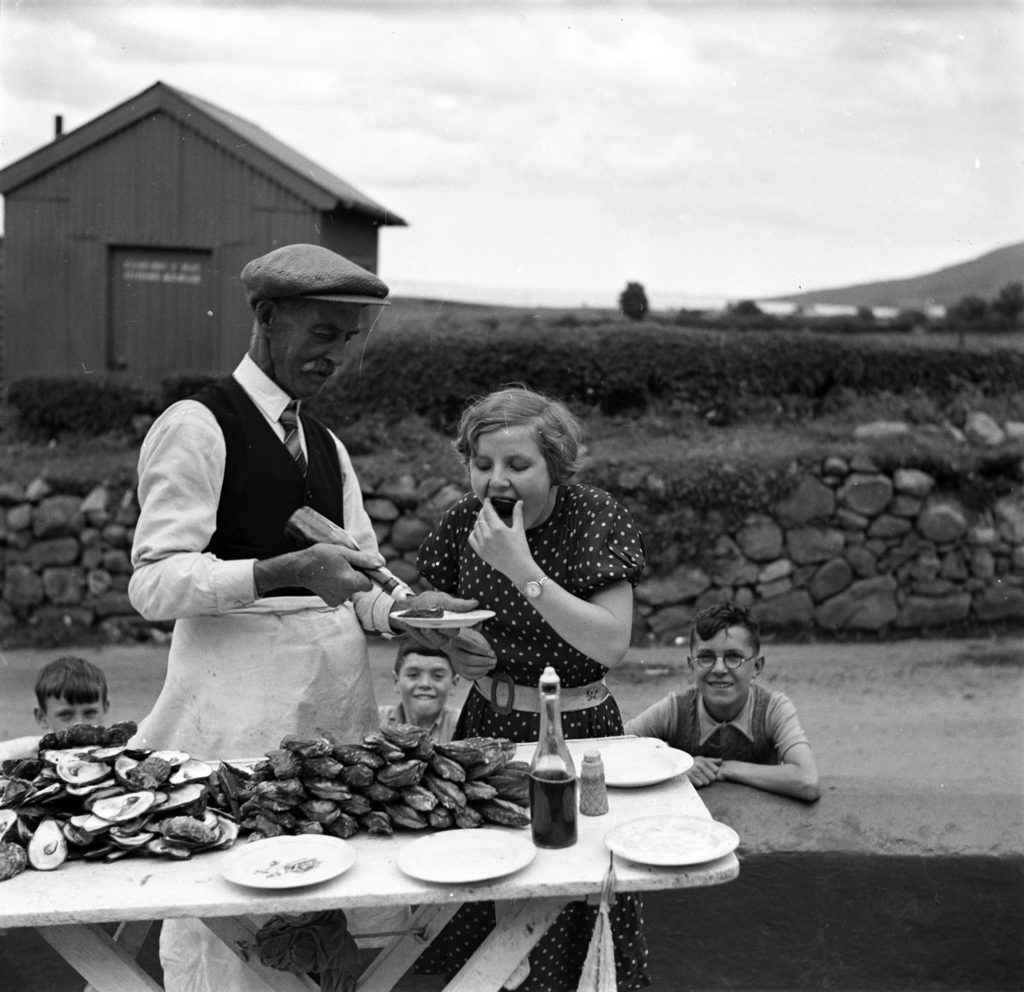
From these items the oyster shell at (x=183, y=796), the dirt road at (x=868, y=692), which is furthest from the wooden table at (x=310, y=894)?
the dirt road at (x=868, y=692)

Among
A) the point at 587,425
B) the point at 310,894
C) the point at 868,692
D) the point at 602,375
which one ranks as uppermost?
the point at 602,375

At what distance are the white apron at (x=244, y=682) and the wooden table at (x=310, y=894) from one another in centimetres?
56

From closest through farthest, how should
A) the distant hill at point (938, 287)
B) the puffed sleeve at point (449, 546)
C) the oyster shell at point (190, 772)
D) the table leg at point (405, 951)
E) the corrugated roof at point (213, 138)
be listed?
the oyster shell at point (190, 772) → the table leg at point (405, 951) → the puffed sleeve at point (449, 546) → the corrugated roof at point (213, 138) → the distant hill at point (938, 287)

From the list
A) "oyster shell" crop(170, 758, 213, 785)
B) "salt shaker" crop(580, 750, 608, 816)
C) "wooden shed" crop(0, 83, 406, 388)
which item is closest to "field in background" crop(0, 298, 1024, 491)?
"wooden shed" crop(0, 83, 406, 388)

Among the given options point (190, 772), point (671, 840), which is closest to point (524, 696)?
point (671, 840)

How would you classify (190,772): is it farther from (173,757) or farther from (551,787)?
(551,787)

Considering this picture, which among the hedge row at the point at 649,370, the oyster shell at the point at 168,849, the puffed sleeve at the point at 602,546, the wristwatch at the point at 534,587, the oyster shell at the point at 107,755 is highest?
the hedge row at the point at 649,370

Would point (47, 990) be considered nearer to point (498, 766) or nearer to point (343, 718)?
point (343, 718)

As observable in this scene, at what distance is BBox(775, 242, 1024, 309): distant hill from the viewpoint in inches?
600

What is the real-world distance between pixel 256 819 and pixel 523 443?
1051 mm

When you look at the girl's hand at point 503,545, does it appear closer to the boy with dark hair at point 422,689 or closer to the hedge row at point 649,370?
the boy with dark hair at point 422,689

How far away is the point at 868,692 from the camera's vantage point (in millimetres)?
7344

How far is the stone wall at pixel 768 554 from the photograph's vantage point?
28.1 ft

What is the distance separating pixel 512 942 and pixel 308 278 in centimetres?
157
